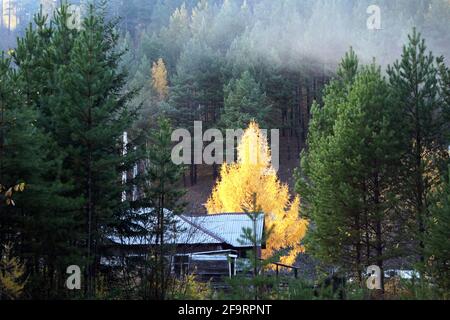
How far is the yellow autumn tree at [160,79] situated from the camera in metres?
57.7

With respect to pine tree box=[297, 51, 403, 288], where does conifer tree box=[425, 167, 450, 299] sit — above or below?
below

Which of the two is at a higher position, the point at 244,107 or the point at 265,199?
the point at 244,107

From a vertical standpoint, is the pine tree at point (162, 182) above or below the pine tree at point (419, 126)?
below

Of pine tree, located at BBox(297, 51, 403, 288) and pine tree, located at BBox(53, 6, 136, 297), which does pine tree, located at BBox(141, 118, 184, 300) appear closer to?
pine tree, located at BBox(53, 6, 136, 297)

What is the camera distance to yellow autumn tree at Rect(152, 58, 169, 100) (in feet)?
189

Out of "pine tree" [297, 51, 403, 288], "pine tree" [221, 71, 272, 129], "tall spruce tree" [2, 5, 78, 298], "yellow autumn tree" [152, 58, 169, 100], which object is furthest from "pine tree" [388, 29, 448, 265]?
"yellow autumn tree" [152, 58, 169, 100]

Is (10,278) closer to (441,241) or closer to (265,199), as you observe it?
(441,241)

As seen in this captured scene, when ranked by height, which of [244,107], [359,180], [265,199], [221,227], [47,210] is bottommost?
[47,210]

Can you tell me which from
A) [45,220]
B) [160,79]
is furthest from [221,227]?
[160,79]

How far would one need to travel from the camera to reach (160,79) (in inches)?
2328

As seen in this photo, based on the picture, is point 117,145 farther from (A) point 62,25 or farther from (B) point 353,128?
(B) point 353,128

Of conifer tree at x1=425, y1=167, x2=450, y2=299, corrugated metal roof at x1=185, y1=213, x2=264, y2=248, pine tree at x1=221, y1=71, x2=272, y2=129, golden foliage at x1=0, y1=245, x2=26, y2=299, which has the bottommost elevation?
golden foliage at x1=0, y1=245, x2=26, y2=299

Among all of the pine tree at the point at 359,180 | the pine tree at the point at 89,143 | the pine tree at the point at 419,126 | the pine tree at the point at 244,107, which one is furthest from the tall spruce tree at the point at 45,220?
the pine tree at the point at 244,107

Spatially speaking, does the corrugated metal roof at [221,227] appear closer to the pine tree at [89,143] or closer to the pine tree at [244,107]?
the pine tree at [89,143]
